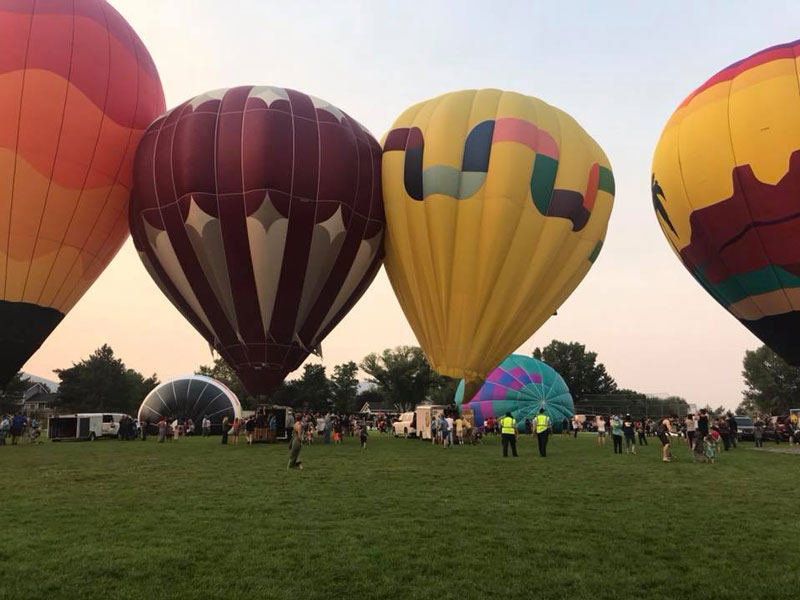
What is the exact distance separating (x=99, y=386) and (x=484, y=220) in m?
61.0

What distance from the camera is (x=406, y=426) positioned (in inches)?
1094

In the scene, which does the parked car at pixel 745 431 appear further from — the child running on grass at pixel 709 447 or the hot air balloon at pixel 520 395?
the child running on grass at pixel 709 447

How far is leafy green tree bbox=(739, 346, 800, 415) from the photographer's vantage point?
84.3 meters

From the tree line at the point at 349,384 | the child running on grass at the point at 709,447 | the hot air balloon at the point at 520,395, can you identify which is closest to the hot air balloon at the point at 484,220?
the child running on grass at the point at 709,447

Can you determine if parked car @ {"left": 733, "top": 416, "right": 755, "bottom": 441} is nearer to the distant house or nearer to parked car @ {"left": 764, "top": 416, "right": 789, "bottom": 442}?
parked car @ {"left": 764, "top": 416, "right": 789, "bottom": 442}

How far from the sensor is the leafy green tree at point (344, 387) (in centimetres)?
6297

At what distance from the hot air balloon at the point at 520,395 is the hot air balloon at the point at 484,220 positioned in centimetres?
1402

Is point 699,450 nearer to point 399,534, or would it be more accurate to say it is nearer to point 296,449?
point 296,449

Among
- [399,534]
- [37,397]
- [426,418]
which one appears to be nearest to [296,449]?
[399,534]

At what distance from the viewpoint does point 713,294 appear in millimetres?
20094

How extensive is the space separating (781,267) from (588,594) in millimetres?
15408

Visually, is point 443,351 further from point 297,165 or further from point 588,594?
point 588,594

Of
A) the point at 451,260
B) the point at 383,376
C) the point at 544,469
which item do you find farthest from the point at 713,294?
the point at 383,376

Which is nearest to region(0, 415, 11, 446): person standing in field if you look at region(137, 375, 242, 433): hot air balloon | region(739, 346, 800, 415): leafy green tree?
region(137, 375, 242, 433): hot air balloon
